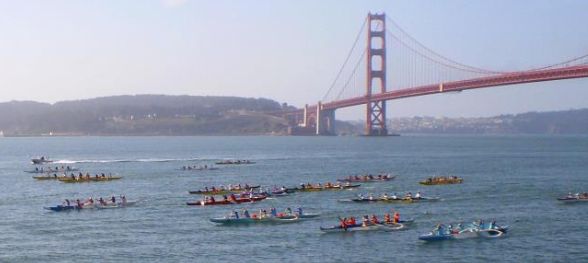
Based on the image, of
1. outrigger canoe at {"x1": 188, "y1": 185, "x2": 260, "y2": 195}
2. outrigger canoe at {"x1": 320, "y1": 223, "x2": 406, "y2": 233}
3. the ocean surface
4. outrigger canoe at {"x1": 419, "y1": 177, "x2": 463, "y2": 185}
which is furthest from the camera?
outrigger canoe at {"x1": 419, "y1": 177, "x2": 463, "y2": 185}

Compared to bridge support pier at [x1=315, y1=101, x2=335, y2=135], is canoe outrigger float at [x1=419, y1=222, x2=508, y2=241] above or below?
below

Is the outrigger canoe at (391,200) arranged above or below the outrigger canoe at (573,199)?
below

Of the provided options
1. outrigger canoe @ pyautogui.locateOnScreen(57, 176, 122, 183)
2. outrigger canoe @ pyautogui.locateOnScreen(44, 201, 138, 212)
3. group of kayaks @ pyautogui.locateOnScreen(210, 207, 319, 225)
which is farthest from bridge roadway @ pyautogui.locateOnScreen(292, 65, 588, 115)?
outrigger canoe @ pyautogui.locateOnScreen(44, 201, 138, 212)

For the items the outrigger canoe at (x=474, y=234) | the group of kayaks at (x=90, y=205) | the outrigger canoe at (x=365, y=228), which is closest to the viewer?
the outrigger canoe at (x=474, y=234)

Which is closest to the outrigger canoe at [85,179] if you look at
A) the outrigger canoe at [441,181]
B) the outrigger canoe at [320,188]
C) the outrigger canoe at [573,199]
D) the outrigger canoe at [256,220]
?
the outrigger canoe at [320,188]

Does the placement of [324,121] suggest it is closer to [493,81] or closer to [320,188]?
[493,81]

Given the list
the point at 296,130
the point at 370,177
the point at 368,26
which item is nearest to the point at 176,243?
the point at 370,177

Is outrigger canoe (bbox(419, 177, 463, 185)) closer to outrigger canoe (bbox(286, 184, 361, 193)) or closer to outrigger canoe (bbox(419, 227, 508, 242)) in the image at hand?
outrigger canoe (bbox(286, 184, 361, 193))

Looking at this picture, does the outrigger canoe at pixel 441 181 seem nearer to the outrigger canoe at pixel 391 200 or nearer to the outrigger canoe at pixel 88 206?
the outrigger canoe at pixel 391 200

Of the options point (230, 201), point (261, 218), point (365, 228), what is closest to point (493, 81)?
point (230, 201)
